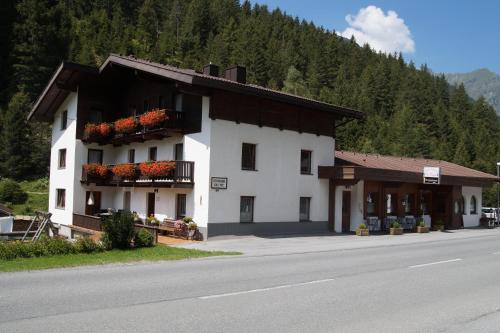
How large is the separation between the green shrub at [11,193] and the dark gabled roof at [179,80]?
11.5 m

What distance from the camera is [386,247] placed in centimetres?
2050

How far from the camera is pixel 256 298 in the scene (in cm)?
897

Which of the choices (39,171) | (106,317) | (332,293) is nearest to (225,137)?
(332,293)

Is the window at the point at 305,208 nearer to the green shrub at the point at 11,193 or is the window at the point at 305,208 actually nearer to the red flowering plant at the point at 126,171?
the red flowering plant at the point at 126,171

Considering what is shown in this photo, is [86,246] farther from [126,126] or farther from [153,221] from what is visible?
[126,126]

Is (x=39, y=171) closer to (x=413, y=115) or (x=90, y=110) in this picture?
(x=90, y=110)

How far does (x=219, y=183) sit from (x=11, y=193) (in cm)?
2876

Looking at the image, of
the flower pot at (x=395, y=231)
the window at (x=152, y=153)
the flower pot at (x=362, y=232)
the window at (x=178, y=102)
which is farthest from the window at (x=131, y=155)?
the flower pot at (x=395, y=231)

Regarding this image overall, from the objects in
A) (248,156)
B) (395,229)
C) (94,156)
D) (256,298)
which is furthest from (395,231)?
(256,298)

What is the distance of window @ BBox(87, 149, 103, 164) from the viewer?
30786 millimetres

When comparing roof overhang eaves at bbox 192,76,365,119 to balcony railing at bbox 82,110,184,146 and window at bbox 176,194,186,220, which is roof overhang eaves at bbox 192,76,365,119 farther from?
window at bbox 176,194,186,220

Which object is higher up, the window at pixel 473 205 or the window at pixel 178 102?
the window at pixel 178 102

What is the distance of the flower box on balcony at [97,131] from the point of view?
1095 inches

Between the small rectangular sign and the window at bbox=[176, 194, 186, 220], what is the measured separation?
8.92 feet
